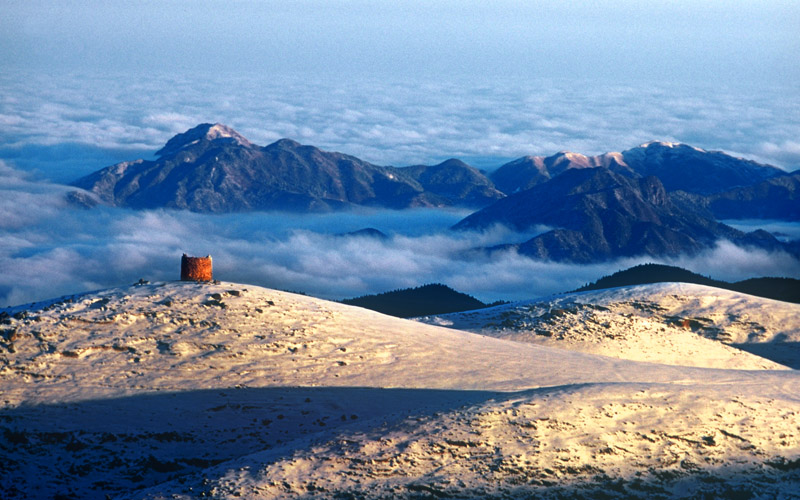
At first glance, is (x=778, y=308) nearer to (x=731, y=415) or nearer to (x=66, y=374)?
(x=731, y=415)

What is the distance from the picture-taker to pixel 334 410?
1208 inches

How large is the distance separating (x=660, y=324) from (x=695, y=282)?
67319 mm

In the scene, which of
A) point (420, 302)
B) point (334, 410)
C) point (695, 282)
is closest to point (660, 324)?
point (334, 410)

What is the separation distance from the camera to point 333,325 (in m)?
37.7

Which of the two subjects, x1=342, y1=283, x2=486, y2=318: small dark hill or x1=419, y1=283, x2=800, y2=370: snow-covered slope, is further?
x1=342, y1=283, x2=486, y2=318: small dark hill

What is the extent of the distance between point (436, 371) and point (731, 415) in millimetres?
10647

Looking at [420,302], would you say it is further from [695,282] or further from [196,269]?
[196,269]

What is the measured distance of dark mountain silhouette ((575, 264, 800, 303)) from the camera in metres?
91.4

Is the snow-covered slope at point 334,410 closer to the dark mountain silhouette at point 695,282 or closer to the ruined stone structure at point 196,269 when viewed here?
the ruined stone structure at point 196,269

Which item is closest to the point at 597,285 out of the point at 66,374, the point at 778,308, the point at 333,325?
the point at 778,308

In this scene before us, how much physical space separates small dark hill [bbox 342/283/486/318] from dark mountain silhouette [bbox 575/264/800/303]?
494 inches

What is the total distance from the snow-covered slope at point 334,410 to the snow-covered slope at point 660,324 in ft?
17.3

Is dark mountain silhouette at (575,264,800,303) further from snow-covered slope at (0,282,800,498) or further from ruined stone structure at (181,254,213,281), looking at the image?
snow-covered slope at (0,282,800,498)

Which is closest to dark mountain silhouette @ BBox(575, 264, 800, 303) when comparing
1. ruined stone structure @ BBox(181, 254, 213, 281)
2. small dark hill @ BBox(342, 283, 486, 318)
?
small dark hill @ BBox(342, 283, 486, 318)
